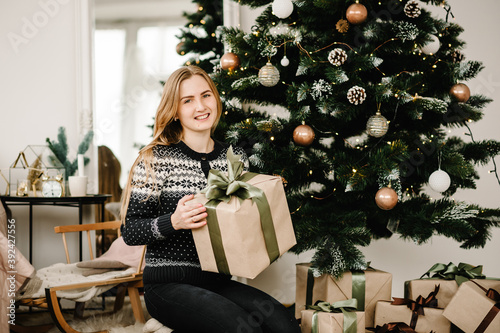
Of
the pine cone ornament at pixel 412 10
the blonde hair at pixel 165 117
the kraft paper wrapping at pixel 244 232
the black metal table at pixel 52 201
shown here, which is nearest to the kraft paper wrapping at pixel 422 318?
the kraft paper wrapping at pixel 244 232

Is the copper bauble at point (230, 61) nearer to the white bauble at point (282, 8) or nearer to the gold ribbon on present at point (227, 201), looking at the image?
the white bauble at point (282, 8)

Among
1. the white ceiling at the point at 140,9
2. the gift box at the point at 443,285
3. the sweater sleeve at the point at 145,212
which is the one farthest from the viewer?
the white ceiling at the point at 140,9

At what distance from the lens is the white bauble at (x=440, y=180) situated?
1.84 metres

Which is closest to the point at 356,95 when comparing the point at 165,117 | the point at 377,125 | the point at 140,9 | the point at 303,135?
the point at 377,125

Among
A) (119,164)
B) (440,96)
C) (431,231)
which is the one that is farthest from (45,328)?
(440,96)

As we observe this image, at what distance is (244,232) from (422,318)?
0.90 m

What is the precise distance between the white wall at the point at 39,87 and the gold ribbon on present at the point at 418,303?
221 cm

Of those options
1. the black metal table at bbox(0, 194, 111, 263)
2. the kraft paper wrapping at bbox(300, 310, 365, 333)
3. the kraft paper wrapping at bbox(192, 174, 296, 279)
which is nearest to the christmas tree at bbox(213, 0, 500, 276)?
the kraft paper wrapping at bbox(300, 310, 365, 333)

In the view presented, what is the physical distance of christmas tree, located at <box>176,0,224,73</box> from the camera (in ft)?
9.73

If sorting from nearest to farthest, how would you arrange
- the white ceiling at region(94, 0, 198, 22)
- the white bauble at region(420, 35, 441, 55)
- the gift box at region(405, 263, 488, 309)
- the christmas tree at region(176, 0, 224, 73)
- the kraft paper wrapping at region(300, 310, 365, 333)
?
the kraft paper wrapping at region(300, 310, 365, 333), the gift box at region(405, 263, 488, 309), the white bauble at region(420, 35, 441, 55), the christmas tree at region(176, 0, 224, 73), the white ceiling at region(94, 0, 198, 22)

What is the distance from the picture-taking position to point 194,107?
63.7 inches

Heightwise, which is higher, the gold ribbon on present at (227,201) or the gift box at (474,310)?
the gold ribbon on present at (227,201)

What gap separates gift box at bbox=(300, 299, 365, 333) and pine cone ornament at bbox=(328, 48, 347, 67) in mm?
933

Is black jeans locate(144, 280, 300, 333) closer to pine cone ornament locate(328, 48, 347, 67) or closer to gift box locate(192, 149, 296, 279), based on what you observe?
gift box locate(192, 149, 296, 279)
